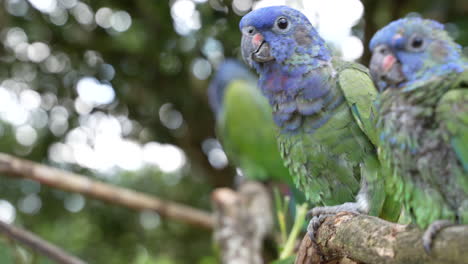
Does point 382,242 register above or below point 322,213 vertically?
above

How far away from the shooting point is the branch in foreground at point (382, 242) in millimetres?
838

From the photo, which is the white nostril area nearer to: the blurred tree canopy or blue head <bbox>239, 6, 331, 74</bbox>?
blue head <bbox>239, 6, 331, 74</bbox>

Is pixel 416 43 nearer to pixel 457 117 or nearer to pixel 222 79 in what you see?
pixel 457 117

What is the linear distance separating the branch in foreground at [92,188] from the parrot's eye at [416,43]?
210cm

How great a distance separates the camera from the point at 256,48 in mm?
1671

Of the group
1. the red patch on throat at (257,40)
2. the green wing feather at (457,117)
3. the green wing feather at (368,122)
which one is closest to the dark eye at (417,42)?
the green wing feather at (457,117)

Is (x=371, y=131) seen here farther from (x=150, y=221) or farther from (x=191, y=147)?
(x=150, y=221)

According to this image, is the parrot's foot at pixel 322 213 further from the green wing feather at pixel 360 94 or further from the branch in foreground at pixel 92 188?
the branch in foreground at pixel 92 188

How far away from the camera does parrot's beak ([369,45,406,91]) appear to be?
1.08m

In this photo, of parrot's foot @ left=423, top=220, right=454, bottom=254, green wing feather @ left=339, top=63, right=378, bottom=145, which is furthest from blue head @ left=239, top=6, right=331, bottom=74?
parrot's foot @ left=423, top=220, right=454, bottom=254

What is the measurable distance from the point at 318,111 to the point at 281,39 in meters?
0.28

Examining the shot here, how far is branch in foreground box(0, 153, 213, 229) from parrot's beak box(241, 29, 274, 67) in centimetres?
147

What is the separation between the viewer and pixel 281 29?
5.47ft

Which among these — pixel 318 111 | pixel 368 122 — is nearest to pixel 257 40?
pixel 318 111
